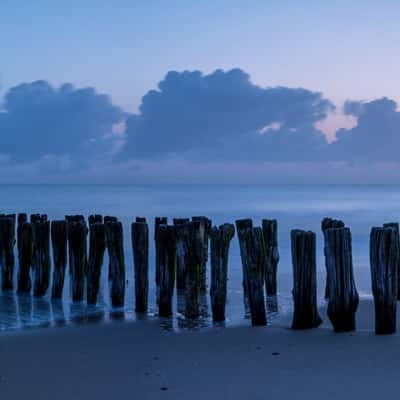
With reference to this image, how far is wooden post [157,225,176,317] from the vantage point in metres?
7.54

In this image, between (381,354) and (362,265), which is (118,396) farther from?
(362,265)

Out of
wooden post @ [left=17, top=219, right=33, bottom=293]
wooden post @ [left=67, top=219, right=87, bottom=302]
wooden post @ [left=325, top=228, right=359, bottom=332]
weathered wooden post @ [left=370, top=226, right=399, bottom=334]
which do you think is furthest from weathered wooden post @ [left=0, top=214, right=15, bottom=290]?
weathered wooden post @ [left=370, top=226, right=399, bottom=334]

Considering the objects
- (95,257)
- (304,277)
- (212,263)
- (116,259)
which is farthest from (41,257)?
(304,277)

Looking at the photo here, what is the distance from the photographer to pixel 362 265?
590 inches

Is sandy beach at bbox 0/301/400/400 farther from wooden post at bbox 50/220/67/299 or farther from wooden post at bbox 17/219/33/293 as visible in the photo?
wooden post at bbox 17/219/33/293

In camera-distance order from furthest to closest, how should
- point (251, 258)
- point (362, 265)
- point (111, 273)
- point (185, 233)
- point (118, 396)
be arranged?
1. point (362, 265)
2. point (111, 273)
3. point (185, 233)
4. point (251, 258)
5. point (118, 396)

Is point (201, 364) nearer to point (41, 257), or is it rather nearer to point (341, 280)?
point (341, 280)

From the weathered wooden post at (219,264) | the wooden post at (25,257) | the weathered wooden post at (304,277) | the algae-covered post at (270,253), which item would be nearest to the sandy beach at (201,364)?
the weathered wooden post at (304,277)

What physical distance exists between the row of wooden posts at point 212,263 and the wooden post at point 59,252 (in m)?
0.02

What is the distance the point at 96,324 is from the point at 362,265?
9266 mm

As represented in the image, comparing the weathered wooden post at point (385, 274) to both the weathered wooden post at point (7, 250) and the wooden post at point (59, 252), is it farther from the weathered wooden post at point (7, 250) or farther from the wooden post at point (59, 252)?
the weathered wooden post at point (7, 250)

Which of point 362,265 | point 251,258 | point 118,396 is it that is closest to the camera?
point 118,396

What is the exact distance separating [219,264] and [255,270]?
0.65m

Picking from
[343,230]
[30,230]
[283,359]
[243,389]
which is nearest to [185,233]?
[343,230]
